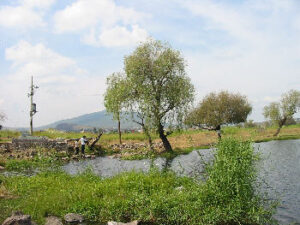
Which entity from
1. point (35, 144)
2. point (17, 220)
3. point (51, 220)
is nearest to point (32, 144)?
point (35, 144)

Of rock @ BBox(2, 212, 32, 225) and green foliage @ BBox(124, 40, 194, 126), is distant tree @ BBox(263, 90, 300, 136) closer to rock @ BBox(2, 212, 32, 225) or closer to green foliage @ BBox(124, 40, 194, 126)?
green foliage @ BBox(124, 40, 194, 126)

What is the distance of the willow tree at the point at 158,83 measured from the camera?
43.7m

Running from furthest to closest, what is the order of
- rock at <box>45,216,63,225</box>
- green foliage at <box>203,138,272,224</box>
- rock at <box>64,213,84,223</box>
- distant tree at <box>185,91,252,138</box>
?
1. distant tree at <box>185,91,252,138</box>
2. rock at <box>64,213,84,223</box>
3. rock at <box>45,216,63,225</box>
4. green foliage at <box>203,138,272,224</box>

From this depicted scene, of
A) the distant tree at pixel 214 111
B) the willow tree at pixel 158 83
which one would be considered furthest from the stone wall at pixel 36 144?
the distant tree at pixel 214 111

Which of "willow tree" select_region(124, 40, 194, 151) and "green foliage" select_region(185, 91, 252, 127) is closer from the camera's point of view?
"willow tree" select_region(124, 40, 194, 151)

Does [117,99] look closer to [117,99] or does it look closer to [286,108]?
[117,99]

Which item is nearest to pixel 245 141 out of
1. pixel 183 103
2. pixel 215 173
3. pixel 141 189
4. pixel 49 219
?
pixel 215 173

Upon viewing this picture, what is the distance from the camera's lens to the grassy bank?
13523 millimetres

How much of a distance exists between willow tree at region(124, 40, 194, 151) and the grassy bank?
85.9 ft

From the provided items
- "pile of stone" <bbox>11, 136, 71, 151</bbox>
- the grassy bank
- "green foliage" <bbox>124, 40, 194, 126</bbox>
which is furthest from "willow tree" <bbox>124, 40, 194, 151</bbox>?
the grassy bank

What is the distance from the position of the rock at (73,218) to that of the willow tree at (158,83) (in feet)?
95.3

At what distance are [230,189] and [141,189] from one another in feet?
18.7

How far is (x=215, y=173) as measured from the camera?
14211mm

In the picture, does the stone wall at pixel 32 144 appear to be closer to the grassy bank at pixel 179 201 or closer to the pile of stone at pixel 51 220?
the grassy bank at pixel 179 201
